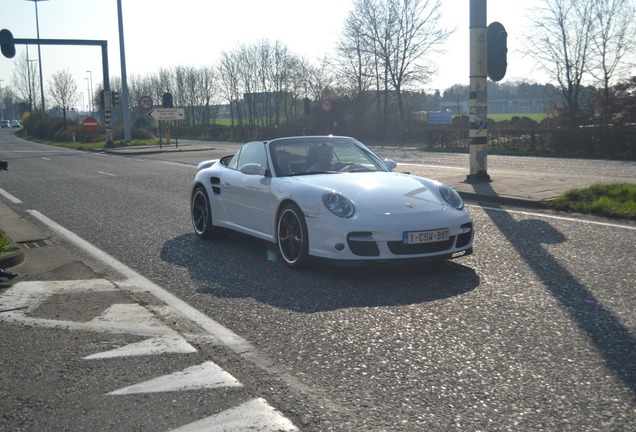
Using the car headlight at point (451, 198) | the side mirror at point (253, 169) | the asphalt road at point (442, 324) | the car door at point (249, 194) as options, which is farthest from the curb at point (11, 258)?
the car headlight at point (451, 198)

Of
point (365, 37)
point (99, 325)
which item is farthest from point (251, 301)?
point (365, 37)

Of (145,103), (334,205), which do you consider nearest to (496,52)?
(334,205)

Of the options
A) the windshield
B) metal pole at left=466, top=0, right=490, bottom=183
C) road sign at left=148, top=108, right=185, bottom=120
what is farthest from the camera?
road sign at left=148, top=108, right=185, bottom=120

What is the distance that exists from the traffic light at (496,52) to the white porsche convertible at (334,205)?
23.0 feet

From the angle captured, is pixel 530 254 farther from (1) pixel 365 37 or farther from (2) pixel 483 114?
(1) pixel 365 37

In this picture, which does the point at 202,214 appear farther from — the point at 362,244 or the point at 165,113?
the point at 165,113

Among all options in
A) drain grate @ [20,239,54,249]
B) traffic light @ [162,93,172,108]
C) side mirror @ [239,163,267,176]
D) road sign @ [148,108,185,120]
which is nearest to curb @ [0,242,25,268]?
drain grate @ [20,239,54,249]

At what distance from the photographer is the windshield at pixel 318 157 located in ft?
26.8

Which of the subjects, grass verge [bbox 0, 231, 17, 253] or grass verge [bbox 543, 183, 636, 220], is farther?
grass verge [bbox 543, 183, 636, 220]

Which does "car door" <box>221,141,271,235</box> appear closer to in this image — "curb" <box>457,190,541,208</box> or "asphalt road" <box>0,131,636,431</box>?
"asphalt road" <box>0,131,636,431</box>

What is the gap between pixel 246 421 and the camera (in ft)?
12.2

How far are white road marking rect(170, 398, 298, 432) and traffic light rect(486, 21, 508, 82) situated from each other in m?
12.1

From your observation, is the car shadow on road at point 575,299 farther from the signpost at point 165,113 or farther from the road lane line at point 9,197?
the signpost at point 165,113

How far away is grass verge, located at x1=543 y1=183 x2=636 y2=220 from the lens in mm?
10398
